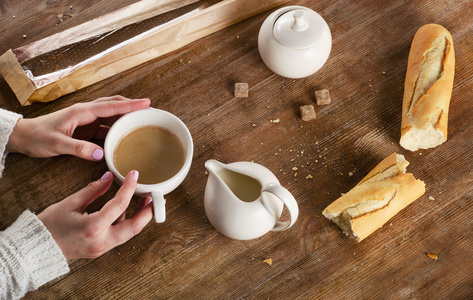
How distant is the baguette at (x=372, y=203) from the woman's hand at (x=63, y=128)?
0.57m

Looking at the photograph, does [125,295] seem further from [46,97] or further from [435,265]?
[435,265]

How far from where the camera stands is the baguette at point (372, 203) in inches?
46.1

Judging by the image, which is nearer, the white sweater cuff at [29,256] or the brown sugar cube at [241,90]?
the white sweater cuff at [29,256]

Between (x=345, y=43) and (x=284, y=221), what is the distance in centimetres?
61

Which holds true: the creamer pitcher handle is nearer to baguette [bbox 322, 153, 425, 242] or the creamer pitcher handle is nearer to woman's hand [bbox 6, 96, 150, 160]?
baguette [bbox 322, 153, 425, 242]

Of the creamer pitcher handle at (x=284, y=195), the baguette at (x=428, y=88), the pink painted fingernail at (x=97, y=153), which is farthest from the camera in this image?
the baguette at (x=428, y=88)

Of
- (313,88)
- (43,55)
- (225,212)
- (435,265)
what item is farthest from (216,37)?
(435,265)

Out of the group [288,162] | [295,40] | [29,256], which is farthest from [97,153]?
[295,40]

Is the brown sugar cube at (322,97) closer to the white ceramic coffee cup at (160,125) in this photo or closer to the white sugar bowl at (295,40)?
the white sugar bowl at (295,40)

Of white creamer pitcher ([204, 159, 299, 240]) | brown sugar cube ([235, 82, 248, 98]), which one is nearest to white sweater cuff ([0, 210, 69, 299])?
white creamer pitcher ([204, 159, 299, 240])

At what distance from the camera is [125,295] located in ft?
3.79

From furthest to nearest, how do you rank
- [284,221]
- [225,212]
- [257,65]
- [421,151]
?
[257,65], [421,151], [284,221], [225,212]

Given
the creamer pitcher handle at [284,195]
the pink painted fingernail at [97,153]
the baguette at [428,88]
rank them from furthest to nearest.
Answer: the baguette at [428,88] → the pink painted fingernail at [97,153] → the creamer pitcher handle at [284,195]

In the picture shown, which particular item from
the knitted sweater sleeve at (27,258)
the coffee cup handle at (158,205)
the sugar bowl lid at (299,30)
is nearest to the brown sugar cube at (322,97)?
the sugar bowl lid at (299,30)
